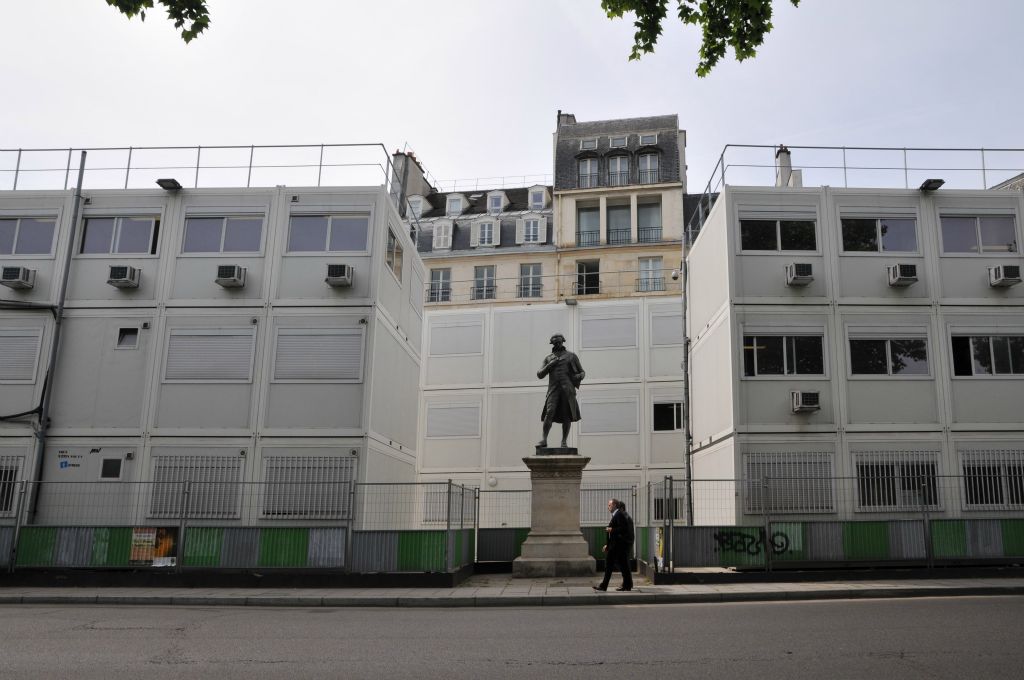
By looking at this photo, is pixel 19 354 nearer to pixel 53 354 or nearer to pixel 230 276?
pixel 53 354

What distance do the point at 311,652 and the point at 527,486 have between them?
2761 cm

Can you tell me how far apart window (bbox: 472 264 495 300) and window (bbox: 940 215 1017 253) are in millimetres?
25725

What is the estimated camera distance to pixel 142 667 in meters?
8.28

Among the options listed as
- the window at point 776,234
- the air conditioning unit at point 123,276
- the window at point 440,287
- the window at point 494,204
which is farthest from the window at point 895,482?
the window at point 494,204

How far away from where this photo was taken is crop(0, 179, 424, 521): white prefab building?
22.8 m

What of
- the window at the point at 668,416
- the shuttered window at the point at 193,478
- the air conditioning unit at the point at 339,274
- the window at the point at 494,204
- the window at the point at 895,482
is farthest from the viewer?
the window at the point at 494,204

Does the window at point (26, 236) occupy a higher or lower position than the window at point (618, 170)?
lower

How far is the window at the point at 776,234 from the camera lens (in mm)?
24500

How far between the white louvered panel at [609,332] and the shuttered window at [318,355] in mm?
15401

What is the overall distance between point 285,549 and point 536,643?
918cm

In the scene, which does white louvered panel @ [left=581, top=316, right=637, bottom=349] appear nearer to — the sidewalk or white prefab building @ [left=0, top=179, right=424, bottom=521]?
white prefab building @ [left=0, top=179, right=424, bottom=521]

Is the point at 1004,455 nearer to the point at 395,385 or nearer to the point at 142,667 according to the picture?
the point at 395,385

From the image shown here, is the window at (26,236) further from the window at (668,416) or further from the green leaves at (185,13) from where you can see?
the window at (668,416)

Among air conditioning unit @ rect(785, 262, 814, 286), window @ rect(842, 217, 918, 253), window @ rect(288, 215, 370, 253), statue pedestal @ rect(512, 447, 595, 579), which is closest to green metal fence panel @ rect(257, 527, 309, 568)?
statue pedestal @ rect(512, 447, 595, 579)
